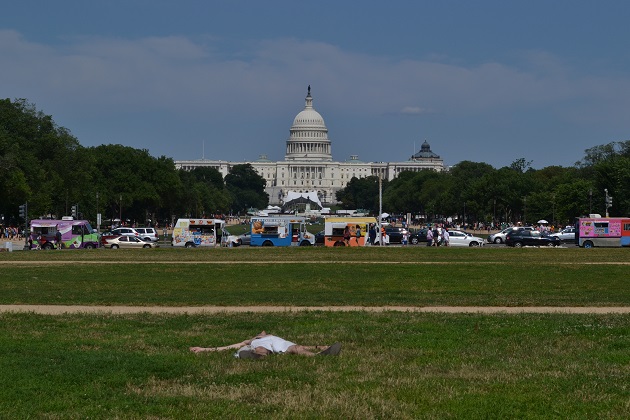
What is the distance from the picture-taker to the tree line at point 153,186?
259 feet

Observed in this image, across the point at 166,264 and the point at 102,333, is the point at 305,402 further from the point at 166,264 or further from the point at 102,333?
the point at 166,264

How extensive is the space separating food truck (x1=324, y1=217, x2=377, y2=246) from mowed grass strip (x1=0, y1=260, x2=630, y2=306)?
80.0 ft

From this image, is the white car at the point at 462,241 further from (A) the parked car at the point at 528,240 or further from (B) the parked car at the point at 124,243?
(B) the parked car at the point at 124,243

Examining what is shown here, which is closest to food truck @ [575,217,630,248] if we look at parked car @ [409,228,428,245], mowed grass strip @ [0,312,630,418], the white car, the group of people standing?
the white car

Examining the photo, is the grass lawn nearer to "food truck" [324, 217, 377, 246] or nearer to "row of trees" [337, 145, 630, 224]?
"food truck" [324, 217, 377, 246]

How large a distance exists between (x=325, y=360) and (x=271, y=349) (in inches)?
32.2

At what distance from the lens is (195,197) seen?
139125 mm

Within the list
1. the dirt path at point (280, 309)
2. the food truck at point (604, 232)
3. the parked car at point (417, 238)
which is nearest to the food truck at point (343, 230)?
the parked car at point (417, 238)

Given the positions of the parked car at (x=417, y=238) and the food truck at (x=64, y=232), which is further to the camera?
the parked car at (x=417, y=238)

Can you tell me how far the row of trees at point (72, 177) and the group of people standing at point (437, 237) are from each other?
88.7 feet

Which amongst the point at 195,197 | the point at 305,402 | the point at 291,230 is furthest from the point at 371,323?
the point at 195,197

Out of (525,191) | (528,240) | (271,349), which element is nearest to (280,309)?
(271,349)

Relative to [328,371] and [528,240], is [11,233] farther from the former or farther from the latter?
[328,371]

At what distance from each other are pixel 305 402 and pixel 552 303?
12894mm
